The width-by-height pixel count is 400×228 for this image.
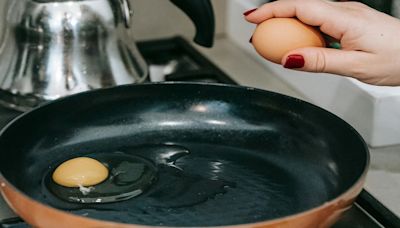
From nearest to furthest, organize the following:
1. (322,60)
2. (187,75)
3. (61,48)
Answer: (322,60) → (61,48) → (187,75)

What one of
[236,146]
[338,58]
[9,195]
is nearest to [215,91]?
[236,146]

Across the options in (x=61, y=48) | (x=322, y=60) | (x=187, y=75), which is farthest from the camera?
(x=187, y=75)

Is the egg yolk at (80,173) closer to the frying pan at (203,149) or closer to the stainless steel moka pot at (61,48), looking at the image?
the frying pan at (203,149)

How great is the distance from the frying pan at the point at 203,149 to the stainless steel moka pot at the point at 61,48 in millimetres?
83

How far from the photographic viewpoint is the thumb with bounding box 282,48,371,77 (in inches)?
29.0

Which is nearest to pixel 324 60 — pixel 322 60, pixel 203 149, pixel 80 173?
pixel 322 60

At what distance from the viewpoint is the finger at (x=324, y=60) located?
0.74 m

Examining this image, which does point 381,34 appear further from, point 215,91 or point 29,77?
point 29,77

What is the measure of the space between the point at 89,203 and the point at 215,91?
0.25 meters

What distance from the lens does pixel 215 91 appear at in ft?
2.86

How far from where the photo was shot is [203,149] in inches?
32.4

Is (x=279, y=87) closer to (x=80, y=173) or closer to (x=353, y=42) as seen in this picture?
(x=353, y=42)

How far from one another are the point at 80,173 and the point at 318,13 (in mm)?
310

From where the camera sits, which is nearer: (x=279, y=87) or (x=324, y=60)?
(x=324, y=60)
